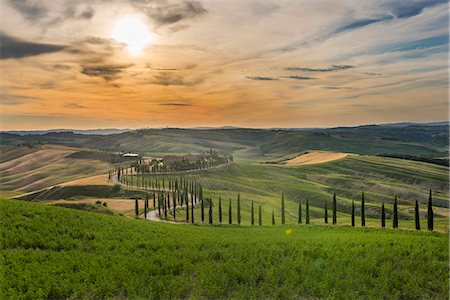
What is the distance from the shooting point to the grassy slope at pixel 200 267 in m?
20.4

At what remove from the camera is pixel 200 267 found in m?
24.1

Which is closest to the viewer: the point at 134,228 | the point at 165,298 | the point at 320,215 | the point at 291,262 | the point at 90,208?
the point at 165,298

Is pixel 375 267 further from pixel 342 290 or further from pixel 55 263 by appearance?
pixel 55 263

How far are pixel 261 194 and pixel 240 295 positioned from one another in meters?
161

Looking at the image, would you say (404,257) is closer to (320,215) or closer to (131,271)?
(131,271)

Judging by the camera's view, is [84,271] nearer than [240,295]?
No

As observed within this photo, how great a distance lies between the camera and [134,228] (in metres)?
38.6

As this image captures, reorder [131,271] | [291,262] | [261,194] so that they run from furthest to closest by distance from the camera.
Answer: [261,194]
[291,262]
[131,271]

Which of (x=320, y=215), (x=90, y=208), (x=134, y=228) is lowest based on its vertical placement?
(x=320, y=215)

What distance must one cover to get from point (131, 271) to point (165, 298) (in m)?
4.35

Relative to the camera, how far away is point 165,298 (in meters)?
19.8

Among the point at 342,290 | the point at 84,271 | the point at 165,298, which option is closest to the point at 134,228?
the point at 84,271

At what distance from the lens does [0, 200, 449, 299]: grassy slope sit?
20.4 m

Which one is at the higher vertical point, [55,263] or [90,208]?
[55,263]
